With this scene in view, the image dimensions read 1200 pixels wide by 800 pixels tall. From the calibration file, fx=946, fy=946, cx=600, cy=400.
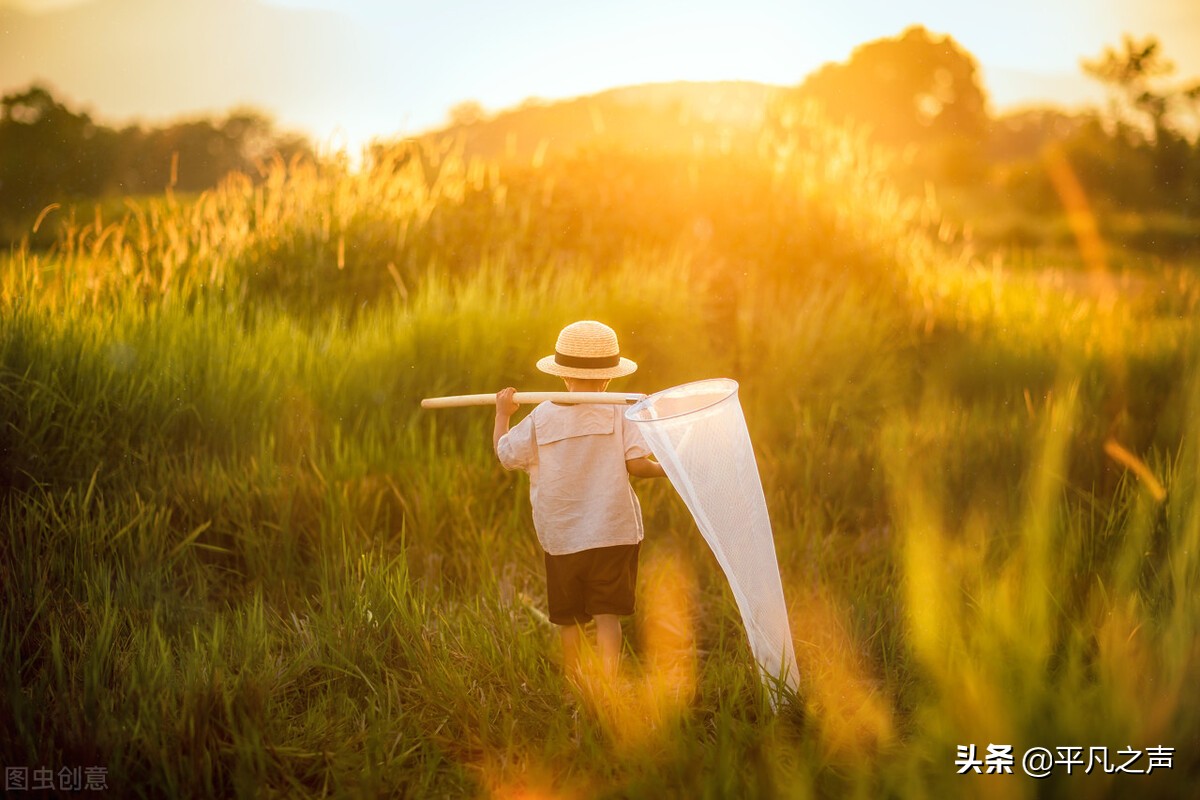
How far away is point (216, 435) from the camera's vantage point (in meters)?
3.64

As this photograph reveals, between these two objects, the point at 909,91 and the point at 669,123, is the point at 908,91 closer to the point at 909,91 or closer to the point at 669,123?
the point at 909,91

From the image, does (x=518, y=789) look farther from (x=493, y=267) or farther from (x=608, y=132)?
(x=608, y=132)

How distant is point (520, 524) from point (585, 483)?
1022mm

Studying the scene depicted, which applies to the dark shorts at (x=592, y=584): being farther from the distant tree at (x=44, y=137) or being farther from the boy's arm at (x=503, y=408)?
the distant tree at (x=44, y=137)

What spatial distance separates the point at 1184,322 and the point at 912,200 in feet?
6.47

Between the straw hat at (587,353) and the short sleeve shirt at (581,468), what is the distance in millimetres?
106

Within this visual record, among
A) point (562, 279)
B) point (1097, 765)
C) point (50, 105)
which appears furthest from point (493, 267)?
point (50, 105)

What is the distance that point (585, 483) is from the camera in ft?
8.77

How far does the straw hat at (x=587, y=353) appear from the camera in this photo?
2613 millimetres

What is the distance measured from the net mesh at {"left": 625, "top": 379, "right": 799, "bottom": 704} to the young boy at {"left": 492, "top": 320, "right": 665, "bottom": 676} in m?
0.31

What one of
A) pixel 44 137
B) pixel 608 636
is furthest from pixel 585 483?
pixel 44 137
